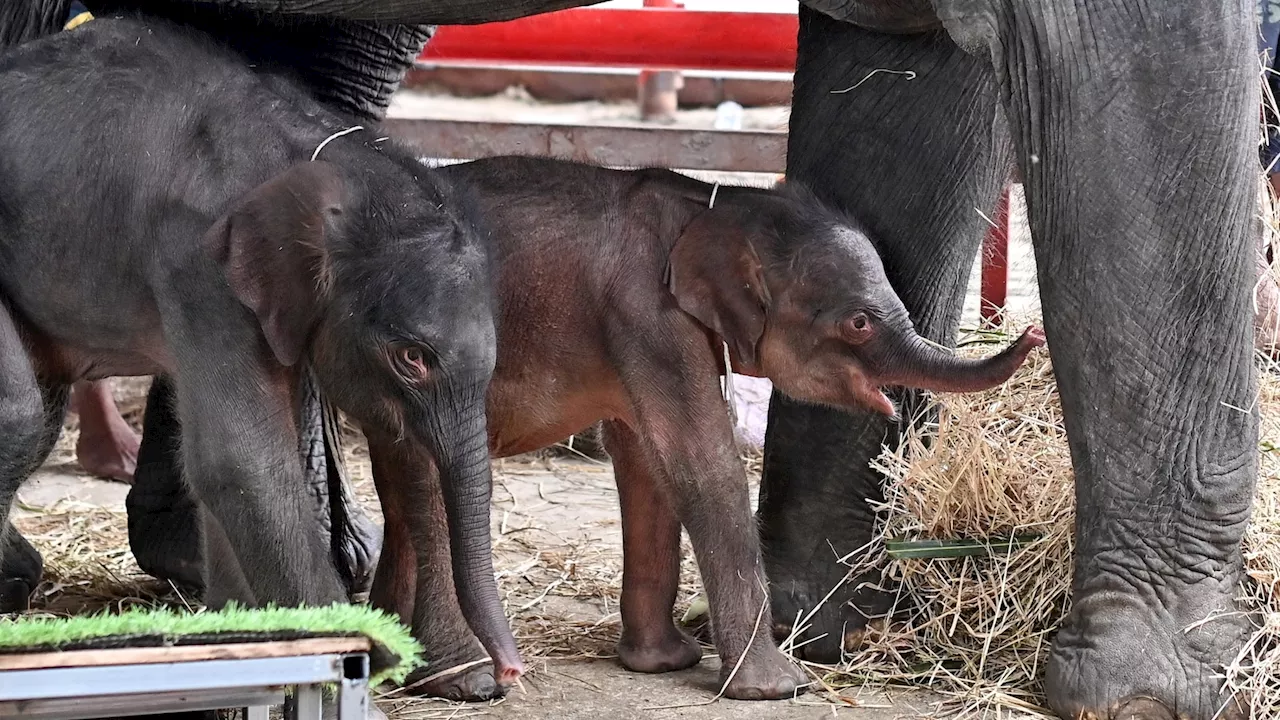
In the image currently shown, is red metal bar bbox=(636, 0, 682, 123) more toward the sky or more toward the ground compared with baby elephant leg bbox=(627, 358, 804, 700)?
more toward the sky

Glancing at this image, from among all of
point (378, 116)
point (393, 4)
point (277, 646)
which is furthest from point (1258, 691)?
point (378, 116)

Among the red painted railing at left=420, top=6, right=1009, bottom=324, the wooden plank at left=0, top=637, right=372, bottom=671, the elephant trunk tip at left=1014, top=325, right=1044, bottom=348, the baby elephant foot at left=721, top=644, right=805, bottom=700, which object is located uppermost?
the red painted railing at left=420, top=6, right=1009, bottom=324

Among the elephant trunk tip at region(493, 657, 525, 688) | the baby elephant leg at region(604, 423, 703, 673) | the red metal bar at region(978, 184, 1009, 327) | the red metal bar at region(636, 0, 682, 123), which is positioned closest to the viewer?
the elephant trunk tip at region(493, 657, 525, 688)

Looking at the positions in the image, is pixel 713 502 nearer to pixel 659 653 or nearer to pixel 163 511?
pixel 659 653

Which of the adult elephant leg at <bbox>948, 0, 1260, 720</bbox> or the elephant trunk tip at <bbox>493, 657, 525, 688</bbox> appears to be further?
the adult elephant leg at <bbox>948, 0, 1260, 720</bbox>

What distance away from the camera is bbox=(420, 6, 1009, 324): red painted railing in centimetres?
672

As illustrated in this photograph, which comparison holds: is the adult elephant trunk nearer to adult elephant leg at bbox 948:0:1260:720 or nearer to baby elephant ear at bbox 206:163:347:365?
baby elephant ear at bbox 206:163:347:365

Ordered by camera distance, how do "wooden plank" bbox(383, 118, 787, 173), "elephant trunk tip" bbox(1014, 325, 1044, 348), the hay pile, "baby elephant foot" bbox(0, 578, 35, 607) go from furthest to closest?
"wooden plank" bbox(383, 118, 787, 173)
"baby elephant foot" bbox(0, 578, 35, 607)
the hay pile
"elephant trunk tip" bbox(1014, 325, 1044, 348)

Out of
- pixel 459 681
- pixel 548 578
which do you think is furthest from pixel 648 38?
pixel 459 681

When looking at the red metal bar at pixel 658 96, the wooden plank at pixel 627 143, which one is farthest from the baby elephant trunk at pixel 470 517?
the red metal bar at pixel 658 96

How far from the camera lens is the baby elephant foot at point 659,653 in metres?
3.59

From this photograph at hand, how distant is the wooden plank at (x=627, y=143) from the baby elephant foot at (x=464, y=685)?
3438 millimetres

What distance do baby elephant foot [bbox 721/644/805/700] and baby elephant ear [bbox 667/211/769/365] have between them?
58cm

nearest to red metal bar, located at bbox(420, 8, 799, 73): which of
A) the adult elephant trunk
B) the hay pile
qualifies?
the hay pile
